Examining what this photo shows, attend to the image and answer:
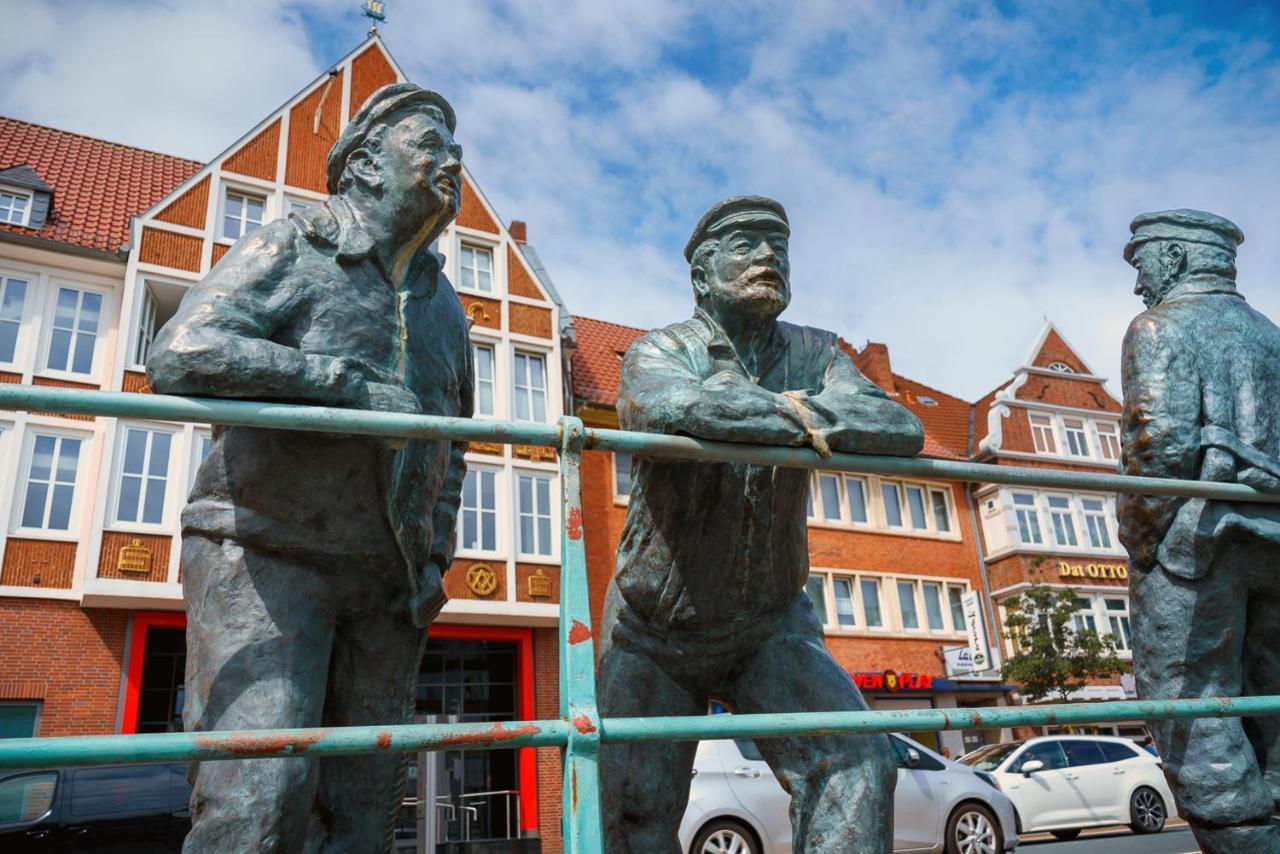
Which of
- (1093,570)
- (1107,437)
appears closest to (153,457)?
(1093,570)

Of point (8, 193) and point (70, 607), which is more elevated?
point (8, 193)

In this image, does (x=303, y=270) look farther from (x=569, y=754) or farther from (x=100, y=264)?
(x=100, y=264)

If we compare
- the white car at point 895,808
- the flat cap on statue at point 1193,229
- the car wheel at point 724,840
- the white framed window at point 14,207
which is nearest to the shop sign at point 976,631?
the white car at point 895,808

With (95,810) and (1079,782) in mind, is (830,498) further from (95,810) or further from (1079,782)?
(95,810)

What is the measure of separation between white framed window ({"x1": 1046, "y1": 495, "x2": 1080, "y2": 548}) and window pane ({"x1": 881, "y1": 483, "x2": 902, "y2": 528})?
4.34 m

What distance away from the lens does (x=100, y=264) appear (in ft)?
55.0

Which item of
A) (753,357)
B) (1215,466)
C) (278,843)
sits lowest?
(278,843)

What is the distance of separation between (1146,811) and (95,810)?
11649 mm

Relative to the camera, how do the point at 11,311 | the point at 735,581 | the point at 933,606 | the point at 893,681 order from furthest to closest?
the point at 933,606 < the point at 893,681 < the point at 11,311 < the point at 735,581

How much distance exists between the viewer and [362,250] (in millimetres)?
2588

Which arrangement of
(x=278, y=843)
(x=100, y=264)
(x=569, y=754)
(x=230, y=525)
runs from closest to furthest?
(x=569, y=754) → (x=278, y=843) → (x=230, y=525) → (x=100, y=264)

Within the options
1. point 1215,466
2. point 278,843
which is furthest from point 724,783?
point 278,843

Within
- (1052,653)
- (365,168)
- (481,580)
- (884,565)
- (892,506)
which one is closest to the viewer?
(365,168)

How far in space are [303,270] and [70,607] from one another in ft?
47.7
